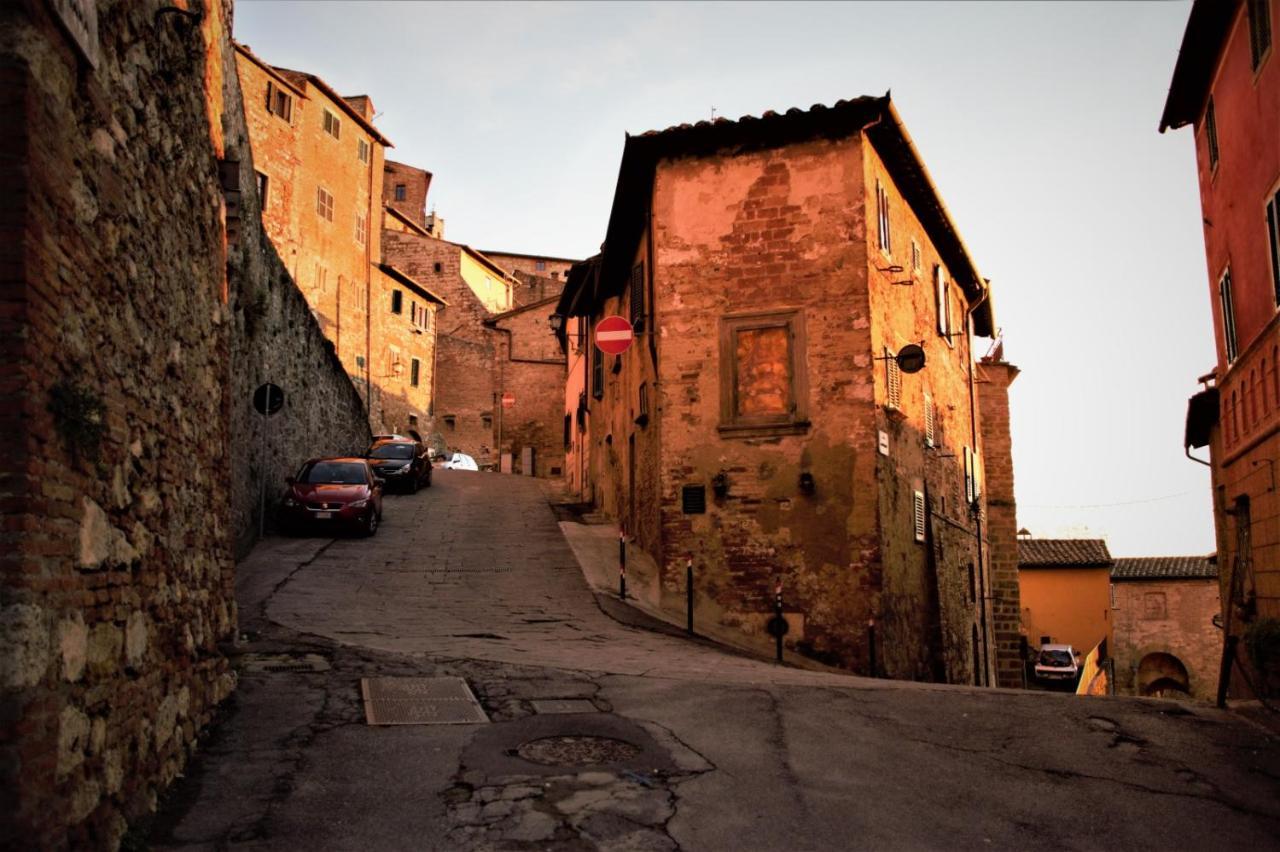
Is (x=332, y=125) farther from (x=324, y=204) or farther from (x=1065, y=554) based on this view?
(x=1065, y=554)

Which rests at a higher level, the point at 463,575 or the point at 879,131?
the point at 879,131

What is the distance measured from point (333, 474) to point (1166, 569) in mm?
39757

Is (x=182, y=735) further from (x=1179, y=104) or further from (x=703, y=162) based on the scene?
(x=1179, y=104)

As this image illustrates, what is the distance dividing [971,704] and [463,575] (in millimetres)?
10180

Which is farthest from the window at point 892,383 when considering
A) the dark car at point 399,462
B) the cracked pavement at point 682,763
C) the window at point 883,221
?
the dark car at point 399,462

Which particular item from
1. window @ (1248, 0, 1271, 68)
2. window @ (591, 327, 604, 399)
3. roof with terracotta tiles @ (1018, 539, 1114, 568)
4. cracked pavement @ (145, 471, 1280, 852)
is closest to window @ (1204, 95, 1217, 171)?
window @ (1248, 0, 1271, 68)

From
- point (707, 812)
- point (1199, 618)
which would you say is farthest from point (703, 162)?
point (1199, 618)

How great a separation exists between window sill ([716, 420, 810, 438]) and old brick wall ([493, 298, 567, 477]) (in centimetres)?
4046

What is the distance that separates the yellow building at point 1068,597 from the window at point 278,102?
119ft

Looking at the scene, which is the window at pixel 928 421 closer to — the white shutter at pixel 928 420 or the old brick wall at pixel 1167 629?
the white shutter at pixel 928 420

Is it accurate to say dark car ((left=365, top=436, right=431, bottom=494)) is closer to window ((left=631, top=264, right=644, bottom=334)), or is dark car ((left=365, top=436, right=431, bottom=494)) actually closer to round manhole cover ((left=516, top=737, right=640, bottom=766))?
window ((left=631, top=264, right=644, bottom=334))

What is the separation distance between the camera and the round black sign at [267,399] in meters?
18.2

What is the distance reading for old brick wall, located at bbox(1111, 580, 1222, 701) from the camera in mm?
45062

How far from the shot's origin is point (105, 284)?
4.95 metres
